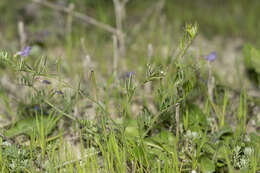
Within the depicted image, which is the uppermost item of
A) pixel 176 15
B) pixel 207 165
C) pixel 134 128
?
pixel 176 15

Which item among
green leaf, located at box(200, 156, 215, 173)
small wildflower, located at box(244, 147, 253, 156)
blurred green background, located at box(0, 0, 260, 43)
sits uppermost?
blurred green background, located at box(0, 0, 260, 43)

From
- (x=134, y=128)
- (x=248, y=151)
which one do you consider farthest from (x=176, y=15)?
(x=248, y=151)

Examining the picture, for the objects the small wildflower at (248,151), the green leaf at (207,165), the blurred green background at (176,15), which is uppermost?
the blurred green background at (176,15)

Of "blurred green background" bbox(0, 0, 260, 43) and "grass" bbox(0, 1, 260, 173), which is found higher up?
"blurred green background" bbox(0, 0, 260, 43)

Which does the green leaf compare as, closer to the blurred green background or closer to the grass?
the grass

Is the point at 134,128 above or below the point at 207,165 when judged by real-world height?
above

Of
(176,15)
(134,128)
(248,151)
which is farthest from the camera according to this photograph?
(176,15)

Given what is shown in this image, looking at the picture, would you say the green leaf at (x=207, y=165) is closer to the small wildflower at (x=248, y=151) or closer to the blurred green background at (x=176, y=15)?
the small wildflower at (x=248, y=151)

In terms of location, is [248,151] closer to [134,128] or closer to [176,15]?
[134,128]

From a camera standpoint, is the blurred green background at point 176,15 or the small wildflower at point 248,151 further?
the blurred green background at point 176,15

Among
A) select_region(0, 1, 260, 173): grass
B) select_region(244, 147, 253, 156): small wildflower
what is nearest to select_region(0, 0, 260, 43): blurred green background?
select_region(0, 1, 260, 173): grass

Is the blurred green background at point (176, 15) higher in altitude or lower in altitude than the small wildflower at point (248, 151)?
higher

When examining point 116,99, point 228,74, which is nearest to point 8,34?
point 116,99

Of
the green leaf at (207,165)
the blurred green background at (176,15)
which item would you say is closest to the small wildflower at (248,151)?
the green leaf at (207,165)
